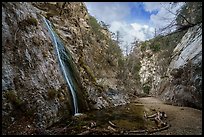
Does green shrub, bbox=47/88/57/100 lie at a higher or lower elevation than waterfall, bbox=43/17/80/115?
lower

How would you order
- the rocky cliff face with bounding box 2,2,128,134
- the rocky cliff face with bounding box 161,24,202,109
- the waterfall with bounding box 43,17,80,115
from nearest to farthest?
1. the rocky cliff face with bounding box 2,2,128,134
2. the waterfall with bounding box 43,17,80,115
3. the rocky cliff face with bounding box 161,24,202,109

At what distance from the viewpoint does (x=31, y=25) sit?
36.2ft

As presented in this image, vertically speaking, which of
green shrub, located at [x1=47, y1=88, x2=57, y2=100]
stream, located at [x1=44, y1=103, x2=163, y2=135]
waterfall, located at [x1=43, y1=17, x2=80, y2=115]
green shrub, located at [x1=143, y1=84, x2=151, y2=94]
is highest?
green shrub, located at [x1=143, y1=84, x2=151, y2=94]

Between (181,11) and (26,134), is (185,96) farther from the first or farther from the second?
(26,134)

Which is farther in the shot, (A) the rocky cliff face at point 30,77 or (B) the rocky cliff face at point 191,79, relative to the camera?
(B) the rocky cliff face at point 191,79

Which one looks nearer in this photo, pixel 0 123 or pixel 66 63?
pixel 0 123

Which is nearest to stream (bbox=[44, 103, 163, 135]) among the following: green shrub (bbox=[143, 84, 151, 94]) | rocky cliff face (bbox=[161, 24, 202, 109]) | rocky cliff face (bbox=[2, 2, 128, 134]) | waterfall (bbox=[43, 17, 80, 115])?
rocky cliff face (bbox=[2, 2, 128, 134])

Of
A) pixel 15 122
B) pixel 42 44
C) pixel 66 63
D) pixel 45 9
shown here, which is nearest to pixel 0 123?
pixel 15 122

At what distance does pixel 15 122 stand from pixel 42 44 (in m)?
4.98

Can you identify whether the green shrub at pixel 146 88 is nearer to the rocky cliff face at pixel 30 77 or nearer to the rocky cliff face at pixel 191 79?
the rocky cliff face at pixel 191 79

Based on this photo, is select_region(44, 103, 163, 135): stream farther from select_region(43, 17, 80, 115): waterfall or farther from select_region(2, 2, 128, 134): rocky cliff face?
select_region(43, 17, 80, 115): waterfall

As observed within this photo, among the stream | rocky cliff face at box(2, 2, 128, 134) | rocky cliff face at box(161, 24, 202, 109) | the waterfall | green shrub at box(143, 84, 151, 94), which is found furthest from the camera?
green shrub at box(143, 84, 151, 94)

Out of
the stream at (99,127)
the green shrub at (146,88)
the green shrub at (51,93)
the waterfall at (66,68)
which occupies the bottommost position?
the stream at (99,127)

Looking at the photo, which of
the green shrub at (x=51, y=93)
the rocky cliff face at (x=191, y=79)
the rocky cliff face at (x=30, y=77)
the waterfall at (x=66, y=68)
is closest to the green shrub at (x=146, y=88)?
the rocky cliff face at (x=191, y=79)
